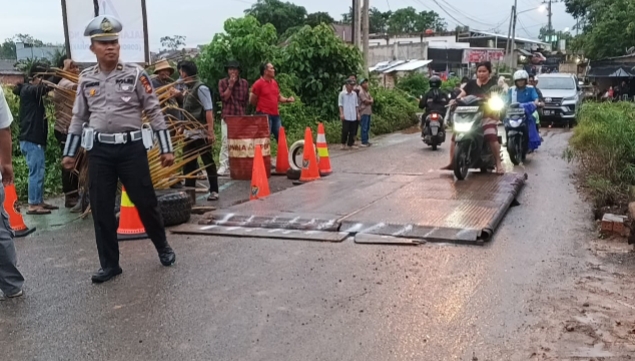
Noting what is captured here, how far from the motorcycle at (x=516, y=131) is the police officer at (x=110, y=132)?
7.94 m

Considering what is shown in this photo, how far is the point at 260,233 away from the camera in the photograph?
6453mm

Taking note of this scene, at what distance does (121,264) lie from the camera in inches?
220

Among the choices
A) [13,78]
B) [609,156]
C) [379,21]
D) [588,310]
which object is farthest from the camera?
[379,21]

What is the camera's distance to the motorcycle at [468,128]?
917cm

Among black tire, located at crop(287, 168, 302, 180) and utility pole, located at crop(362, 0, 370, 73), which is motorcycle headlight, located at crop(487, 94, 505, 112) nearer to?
black tire, located at crop(287, 168, 302, 180)

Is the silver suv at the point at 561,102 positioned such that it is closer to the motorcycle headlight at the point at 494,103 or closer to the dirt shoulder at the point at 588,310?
the motorcycle headlight at the point at 494,103

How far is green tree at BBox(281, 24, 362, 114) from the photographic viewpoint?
1911 cm

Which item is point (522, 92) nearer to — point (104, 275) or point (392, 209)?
point (392, 209)

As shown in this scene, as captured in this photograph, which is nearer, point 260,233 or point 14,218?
point 260,233

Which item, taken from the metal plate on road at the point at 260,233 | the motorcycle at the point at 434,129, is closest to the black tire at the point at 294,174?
the metal plate on road at the point at 260,233

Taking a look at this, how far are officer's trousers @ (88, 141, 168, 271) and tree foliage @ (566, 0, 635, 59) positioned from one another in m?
28.0

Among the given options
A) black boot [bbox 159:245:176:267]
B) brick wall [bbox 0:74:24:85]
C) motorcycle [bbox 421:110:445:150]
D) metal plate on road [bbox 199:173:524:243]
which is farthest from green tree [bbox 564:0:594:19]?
black boot [bbox 159:245:176:267]

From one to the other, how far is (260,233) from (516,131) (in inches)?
270

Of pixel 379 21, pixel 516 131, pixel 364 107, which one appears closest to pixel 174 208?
pixel 516 131
